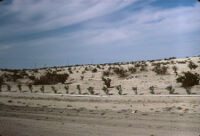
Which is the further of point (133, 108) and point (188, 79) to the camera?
point (188, 79)

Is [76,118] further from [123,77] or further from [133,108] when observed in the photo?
[123,77]

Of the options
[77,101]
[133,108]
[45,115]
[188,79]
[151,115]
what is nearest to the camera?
[151,115]

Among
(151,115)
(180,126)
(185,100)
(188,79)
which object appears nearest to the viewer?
(180,126)

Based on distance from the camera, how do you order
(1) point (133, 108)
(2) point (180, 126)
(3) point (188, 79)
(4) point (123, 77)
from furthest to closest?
(4) point (123, 77) → (3) point (188, 79) → (1) point (133, 108) → (2) point (180, 126)

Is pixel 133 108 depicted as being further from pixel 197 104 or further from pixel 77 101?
pixel 77 101

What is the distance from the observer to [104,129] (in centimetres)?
886

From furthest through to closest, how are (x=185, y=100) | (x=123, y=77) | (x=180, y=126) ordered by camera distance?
(x=123, y=77) → (x=185, y=100) → (x=180, y=126)

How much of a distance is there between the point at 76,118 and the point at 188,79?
11.9 m

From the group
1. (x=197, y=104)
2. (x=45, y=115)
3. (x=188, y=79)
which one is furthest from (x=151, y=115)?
(x=188, y=79)

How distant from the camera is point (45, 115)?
12.2 metres

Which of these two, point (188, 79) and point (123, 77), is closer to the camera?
point (188, 79)

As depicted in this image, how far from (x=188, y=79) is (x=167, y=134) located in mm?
13465

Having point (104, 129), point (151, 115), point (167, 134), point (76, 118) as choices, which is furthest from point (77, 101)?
point (167, 134)

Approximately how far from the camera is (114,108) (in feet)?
44.9
